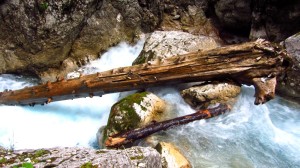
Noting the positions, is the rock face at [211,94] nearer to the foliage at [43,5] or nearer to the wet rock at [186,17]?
the wet rock at [186,17]

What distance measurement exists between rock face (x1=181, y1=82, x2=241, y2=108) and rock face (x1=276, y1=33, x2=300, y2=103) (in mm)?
1249

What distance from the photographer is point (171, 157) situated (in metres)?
5.23

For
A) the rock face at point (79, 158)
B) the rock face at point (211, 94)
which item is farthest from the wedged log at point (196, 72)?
the rock face at point (79, 158)

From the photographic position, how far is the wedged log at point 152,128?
592cm

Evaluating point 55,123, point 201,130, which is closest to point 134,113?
point 201,130

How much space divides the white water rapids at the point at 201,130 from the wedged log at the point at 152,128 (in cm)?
14

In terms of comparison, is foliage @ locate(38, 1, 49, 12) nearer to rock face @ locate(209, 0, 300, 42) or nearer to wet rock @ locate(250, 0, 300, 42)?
rock face @ locate(209, 0, 300, 42)

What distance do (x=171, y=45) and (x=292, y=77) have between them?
2895 millimetres

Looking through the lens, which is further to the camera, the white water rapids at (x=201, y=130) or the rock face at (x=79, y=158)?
the white water rapids at (x=201, y=130)

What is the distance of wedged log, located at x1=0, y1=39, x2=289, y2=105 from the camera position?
21.0 feet

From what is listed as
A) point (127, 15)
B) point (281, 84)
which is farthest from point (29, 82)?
point (281, 84)

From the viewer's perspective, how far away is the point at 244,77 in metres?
6.71

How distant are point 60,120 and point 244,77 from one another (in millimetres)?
4233

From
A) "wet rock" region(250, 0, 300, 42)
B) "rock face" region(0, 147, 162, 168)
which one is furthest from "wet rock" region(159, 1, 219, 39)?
"rock face" region(0, 147, 162, 168)
